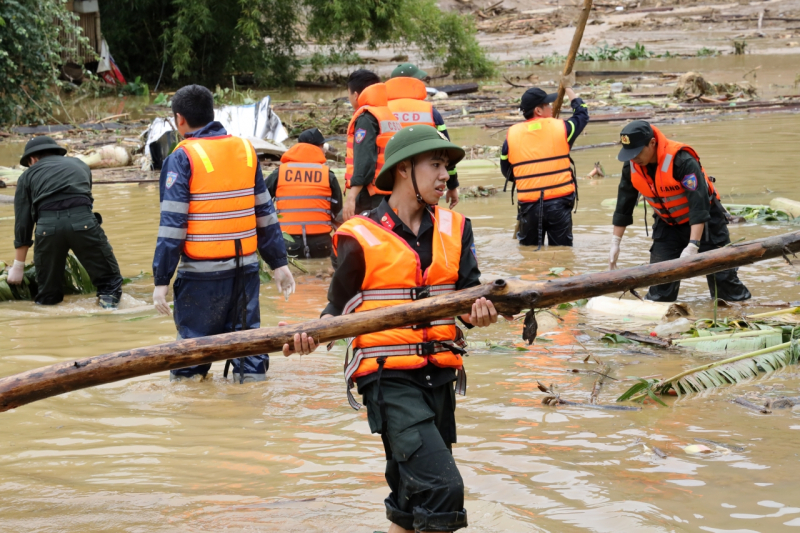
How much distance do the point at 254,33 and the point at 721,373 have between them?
2412 centimetres

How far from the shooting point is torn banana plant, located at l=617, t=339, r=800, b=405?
5.28m

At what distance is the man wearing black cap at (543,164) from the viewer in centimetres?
940

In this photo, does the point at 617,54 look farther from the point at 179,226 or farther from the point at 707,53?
the point at 179,226

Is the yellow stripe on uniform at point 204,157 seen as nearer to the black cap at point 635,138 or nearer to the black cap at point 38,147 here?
the black cap at point 635,138

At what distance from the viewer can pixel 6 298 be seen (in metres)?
8.67

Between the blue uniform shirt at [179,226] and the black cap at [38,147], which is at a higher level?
the black cap at [38,147]

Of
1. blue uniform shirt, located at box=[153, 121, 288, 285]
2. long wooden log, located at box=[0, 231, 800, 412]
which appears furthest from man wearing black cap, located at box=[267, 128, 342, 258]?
long wooden log, located at box=[0, 231, 800, 412]

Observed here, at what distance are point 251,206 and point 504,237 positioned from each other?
5289 mm

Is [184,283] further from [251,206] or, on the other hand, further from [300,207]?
[300,207]

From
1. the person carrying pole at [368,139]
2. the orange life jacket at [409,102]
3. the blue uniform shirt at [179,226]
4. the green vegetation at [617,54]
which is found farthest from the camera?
the green vegetation at [617,54]

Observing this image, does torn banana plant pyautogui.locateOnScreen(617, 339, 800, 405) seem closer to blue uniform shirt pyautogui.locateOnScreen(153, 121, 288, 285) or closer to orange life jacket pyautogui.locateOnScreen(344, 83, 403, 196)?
blue uniform shirt pyautogui.locateOnScreen(153, 121, 288, 285)

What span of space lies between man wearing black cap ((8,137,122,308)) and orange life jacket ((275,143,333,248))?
6.96ft

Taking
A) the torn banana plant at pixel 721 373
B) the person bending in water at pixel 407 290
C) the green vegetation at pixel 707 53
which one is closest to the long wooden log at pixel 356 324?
the person bending in water at pixel 407 290

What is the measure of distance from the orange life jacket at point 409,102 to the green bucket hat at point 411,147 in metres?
4.82
